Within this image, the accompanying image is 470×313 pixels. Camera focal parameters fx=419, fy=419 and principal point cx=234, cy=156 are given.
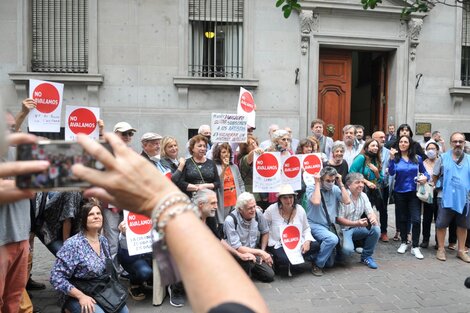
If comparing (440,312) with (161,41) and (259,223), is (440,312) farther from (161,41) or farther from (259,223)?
(161,41)

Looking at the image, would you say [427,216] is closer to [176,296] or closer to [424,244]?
[424,244]

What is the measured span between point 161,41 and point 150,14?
2.53 ft

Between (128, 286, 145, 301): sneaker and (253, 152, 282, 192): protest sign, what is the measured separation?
2.28m

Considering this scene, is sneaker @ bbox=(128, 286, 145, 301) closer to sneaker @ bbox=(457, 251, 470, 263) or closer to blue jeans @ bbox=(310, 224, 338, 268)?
blue jeans @ bbox=(310, 224, 338, 268)

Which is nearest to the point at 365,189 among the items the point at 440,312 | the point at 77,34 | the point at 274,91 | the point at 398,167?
the point at 398,167

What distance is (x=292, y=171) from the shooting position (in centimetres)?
679

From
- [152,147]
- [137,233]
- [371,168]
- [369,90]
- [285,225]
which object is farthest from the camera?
[369,90]

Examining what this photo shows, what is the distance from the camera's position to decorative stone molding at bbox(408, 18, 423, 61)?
Result: 12.5 metres

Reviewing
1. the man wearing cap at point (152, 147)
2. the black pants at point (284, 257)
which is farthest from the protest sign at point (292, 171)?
the man wearing cap at point (152, 147)

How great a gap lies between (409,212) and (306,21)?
21.4ft

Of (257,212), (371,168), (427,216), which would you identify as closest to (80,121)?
(257,212)

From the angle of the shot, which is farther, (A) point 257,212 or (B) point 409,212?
(B) point 409,212

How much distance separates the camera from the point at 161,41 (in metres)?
11.4

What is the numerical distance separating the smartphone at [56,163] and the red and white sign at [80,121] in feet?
16.8
